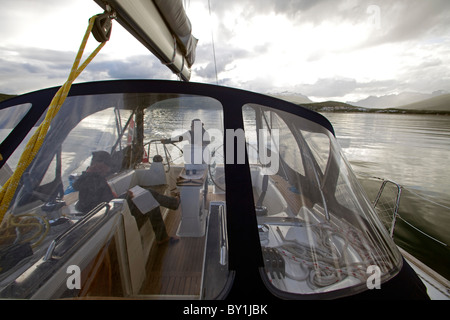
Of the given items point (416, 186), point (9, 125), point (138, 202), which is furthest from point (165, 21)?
point (416, 186)

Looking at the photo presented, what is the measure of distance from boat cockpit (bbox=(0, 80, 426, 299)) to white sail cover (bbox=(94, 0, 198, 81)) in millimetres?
517

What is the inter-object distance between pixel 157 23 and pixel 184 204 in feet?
5.14

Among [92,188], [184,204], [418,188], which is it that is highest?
[92,188]

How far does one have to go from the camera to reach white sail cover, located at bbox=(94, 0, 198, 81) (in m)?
1.24

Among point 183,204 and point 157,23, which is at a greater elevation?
point 157,23

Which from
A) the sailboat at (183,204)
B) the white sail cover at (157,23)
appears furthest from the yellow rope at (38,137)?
the white sail cover at (157,23)

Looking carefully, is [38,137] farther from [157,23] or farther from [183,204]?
[157,23]

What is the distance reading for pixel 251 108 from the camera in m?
1.05

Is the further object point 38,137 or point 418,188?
point 418,188

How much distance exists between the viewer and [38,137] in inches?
30.2

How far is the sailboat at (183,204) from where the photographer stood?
0.82m

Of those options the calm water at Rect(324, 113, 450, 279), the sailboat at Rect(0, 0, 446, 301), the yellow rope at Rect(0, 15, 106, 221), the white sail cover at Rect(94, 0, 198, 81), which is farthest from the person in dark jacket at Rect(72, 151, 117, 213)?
the calm water at Rect(324, 113, 450, 279)

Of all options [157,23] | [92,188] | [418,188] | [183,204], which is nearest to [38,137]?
[92,188]
